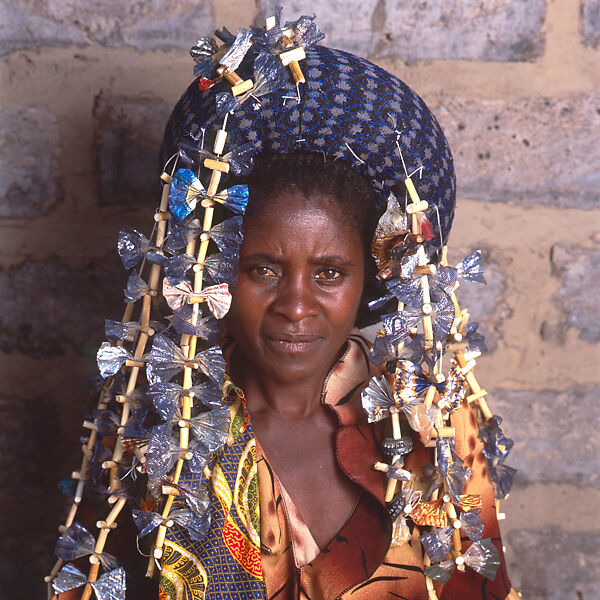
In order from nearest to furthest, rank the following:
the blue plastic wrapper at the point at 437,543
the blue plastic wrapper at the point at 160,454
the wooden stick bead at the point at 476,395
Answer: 1. the blue plastic wrapper at the point at 160,454
2. the blue plastic wrapper at the point at 437,543
3. the wooden stick bead at the point at 476,395

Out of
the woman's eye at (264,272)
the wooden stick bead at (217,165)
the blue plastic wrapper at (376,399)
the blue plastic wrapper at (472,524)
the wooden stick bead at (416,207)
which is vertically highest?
the wooden stick bead at (217,165)

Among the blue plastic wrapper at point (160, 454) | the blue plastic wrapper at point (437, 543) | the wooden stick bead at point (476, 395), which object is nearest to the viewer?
the blue plastic wrapper at point (160, 454)

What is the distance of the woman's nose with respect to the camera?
1057mm

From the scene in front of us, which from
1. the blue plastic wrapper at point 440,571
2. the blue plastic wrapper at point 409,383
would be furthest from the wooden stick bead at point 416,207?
the blue plastic wrapper at point 440,571

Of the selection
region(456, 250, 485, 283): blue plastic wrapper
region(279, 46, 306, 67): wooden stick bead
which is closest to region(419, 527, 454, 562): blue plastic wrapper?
region(456, 250, 485, 283): blue plastic wrapper

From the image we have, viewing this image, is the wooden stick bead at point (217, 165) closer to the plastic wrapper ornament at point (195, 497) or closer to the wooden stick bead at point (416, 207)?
the wooden stick bead at point (416, 207)

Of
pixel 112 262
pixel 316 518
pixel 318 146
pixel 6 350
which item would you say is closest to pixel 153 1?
pixel 112 262

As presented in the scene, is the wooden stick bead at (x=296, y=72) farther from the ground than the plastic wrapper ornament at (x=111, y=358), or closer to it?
farther from the ground

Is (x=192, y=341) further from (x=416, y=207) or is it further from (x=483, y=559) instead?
(x=483, y=559)

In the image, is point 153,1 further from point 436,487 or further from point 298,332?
point 436,487

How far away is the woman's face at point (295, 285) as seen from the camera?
1.05 metres

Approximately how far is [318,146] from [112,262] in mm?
622

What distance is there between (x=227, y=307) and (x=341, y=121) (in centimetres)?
30

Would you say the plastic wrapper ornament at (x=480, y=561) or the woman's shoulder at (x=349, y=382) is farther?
the woman's shoulder at (x=349, y=382)
